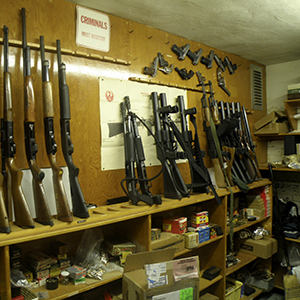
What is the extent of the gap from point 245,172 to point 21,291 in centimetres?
236

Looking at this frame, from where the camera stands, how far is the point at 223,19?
251 centimetres

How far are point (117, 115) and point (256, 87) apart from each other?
241 cm

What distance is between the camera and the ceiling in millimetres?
2207

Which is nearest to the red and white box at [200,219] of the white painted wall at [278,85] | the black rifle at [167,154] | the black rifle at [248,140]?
the black rifle at [167,154]

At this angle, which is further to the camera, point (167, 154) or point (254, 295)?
point (254, 295)

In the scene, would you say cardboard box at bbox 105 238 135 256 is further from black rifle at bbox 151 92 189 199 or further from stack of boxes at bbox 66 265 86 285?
black rifle at bbox 151 92 189 199

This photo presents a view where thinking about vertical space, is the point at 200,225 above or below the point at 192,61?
below

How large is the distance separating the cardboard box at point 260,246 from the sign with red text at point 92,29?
2.48 metres

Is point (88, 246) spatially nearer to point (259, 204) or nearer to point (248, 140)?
point (259, 204)

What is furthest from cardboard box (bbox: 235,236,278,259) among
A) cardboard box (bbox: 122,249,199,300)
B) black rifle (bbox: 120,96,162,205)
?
cardboard box (bbox: 122,249,199,300)

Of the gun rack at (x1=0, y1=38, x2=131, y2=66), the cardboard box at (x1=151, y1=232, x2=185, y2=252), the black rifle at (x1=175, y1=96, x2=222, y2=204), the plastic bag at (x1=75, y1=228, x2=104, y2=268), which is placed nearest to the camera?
the gun rack at (x1=0, y1=38, x2=131, y2=66)

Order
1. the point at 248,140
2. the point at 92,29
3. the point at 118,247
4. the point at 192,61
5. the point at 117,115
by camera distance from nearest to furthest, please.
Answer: the point at 118,247 → the point at 92,29 → the point at 117,115 → the point at 192,61 → the point at 248,140

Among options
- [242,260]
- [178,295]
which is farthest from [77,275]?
[242,260]

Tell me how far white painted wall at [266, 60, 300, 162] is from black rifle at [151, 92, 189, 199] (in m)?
2.17
